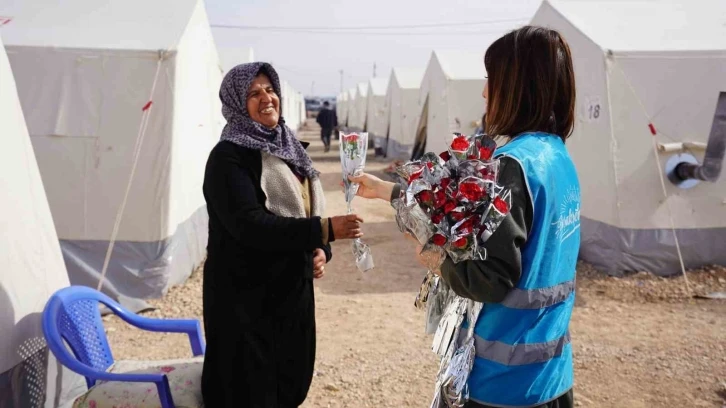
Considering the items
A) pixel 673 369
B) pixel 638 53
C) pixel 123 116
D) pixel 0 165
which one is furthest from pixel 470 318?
pixel 638 53

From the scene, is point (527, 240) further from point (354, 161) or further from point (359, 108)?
point (359, 108)

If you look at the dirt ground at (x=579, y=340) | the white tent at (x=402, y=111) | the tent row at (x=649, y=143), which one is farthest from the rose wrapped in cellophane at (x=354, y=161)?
the white tent at (x=402, y=111)

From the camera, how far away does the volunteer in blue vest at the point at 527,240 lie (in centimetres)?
131

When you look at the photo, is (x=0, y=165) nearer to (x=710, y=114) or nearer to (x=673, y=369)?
(x=673, y=369)

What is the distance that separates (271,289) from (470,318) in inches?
34.0

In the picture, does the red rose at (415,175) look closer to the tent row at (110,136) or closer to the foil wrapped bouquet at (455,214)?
the foil wrapped bouquet at (455,214)

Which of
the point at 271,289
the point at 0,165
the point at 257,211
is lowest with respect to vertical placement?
the point at 271,289

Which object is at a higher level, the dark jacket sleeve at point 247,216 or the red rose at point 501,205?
the red rose at point 501,205

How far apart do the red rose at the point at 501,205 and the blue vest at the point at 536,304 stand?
10cm

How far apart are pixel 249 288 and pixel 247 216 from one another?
29cm

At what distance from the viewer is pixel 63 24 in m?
5.24

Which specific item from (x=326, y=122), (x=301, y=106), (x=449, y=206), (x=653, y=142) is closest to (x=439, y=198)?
(x=449, y=206)

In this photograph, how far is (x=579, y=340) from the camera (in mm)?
4316

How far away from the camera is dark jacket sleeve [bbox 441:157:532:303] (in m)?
1.28
